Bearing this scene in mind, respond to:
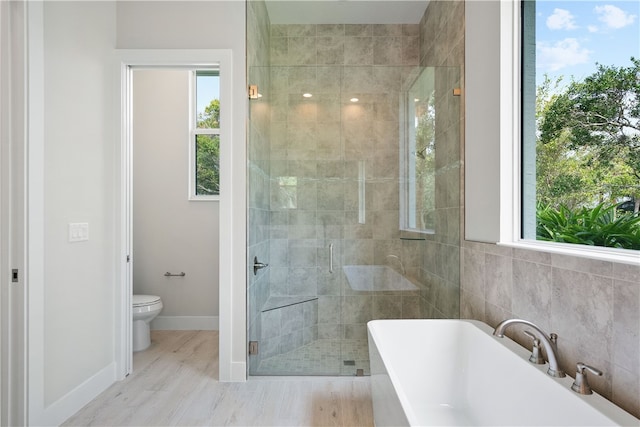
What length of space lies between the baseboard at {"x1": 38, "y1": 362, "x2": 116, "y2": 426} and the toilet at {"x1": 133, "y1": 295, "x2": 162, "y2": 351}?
24.4 inches

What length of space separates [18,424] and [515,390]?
2.31 m

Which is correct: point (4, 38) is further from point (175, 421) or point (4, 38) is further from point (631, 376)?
point (631, 376)

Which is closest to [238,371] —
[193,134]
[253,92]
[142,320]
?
[142,320]

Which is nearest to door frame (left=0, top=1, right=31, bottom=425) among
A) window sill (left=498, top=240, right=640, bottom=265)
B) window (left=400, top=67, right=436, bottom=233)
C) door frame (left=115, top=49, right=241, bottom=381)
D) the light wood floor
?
the light wood floor

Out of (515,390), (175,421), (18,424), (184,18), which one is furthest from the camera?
(184,18)

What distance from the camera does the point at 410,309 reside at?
8.30ft

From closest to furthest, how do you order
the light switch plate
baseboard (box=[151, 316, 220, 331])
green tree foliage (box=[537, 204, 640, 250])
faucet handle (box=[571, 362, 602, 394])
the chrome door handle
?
faucet handle (box=[571, 362, 602, 394]) → green tree foliage (box=[537, 204, 640, 250]) → the light switch plate → the chrome door handle → baseboard (box=[151, 316, 220, 331])

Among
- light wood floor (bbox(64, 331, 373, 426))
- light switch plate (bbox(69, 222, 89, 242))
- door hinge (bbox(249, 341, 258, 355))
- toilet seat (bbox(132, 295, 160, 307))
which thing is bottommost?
light wood floor (bbox(64, 331, 373, 426))

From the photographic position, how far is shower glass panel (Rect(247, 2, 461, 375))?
251 centimetres

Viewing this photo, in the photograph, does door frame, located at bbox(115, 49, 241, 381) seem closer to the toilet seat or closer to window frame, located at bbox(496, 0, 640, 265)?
the toilet seat

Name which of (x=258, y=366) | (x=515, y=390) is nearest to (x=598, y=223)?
(x=515, y=390)

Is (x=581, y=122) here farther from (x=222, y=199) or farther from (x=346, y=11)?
(x=346, y=11)

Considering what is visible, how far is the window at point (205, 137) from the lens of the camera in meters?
3.62

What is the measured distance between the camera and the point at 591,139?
1.45 metres
